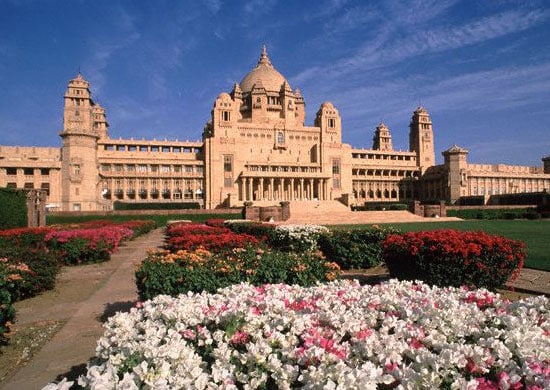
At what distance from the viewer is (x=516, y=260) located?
8.78 m

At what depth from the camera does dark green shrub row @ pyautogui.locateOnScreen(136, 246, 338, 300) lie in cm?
716

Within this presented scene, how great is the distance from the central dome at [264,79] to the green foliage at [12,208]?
5613cm

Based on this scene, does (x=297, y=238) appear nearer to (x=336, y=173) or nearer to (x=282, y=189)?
(x=282, y=189)

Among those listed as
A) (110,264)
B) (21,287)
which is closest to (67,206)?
(110,264)

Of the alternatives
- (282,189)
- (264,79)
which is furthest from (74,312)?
(264,79)

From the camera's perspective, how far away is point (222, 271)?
24.9 feet

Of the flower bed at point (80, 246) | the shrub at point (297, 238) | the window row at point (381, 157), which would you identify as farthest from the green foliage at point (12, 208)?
the window row at point (381, 157)

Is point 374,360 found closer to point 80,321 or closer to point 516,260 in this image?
point 80,321

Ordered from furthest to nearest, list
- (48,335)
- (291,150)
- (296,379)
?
1. (291,150)
2. (48,335)
3. (296,379)

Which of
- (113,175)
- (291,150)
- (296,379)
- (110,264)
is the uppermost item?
(291,150)

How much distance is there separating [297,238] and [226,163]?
5226cm

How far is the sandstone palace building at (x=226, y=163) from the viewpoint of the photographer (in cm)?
6025

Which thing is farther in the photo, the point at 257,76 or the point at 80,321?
the point at 257,76

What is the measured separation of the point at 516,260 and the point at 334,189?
207 feet
